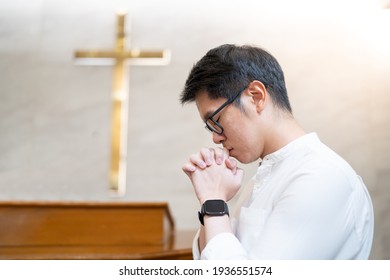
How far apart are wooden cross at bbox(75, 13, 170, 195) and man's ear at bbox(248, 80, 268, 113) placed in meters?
1.69

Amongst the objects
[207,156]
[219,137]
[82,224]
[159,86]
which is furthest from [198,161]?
Result: [159,86]

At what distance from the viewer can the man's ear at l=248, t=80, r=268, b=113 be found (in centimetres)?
145

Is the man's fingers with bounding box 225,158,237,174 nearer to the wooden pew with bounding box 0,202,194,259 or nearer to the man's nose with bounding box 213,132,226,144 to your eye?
the man's nose with bounding box 213,132,226,144

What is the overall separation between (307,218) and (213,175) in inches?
10.8

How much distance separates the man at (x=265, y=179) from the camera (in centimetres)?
121

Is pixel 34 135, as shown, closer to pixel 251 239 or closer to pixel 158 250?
pixel 158 250

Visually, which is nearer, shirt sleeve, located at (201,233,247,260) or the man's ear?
shirt sleeve, located at (201,233,247,260)

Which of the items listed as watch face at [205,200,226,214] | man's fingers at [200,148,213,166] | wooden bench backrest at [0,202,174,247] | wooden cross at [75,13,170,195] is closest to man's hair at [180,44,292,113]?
man's fingers at [200,148,213,166]

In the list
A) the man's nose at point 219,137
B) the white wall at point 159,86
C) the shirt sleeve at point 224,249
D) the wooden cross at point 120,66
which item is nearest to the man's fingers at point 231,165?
the man's nose at point 219,137

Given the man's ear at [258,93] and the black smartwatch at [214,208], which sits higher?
the man's ear at [258,93]

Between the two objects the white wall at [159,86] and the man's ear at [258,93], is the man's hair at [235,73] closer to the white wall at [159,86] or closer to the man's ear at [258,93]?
the man's ear at [258,93]

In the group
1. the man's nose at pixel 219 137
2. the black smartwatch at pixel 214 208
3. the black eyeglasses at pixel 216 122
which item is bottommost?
the black smartwatch at pixel 214 208

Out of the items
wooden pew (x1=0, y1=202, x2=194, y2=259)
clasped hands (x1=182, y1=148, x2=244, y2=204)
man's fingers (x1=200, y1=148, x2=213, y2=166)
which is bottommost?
wooden pew (x1=0, y1=202, x2=194, y2=259)

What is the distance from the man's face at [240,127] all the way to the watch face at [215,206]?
→ 20cm
